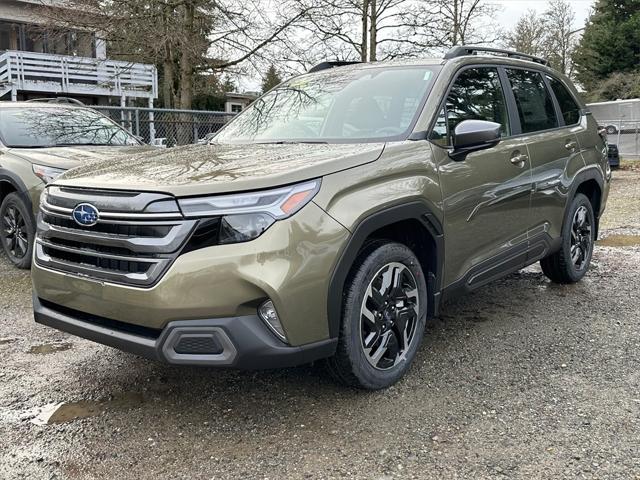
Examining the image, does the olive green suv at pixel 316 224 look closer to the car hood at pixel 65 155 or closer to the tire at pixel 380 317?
the tire at pixel 380 317

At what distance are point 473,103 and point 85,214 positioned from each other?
257cm

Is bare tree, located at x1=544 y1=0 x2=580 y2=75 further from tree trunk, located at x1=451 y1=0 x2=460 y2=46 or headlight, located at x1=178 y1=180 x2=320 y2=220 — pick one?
headlight, located at x1=178 y1=180 x2=320 y2=220

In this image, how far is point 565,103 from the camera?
16.9ft

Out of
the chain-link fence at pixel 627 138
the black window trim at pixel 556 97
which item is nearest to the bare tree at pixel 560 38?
the chain-link fence at pixel 627 138

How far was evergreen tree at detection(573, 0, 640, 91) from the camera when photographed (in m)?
32.6

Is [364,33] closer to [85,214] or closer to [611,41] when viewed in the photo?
[85,214]

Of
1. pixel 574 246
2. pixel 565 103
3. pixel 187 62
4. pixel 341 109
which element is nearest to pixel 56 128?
pixel 341 109

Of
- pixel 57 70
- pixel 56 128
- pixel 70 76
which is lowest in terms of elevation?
pixel 56 128

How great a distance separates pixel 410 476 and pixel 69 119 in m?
6.07

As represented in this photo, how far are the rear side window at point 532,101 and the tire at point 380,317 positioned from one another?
1796 mm

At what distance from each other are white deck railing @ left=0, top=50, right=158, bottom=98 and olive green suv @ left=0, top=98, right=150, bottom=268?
45.0 ft

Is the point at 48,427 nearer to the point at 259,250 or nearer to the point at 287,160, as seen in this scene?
the point at 259,250

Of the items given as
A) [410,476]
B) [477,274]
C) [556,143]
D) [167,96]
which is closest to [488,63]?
[556,143]

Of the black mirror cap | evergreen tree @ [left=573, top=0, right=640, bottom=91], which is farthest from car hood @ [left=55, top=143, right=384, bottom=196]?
evergreen tree @ [left=573, top=0, right=640, bottom=91]
